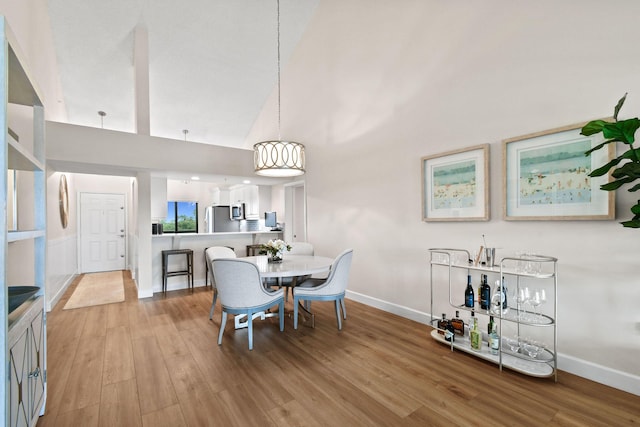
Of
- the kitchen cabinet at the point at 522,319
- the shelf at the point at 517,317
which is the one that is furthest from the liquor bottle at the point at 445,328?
the shelf at the point at 517,317

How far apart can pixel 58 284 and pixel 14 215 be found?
10.7ft

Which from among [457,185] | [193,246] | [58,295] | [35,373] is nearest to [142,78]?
[193,246]

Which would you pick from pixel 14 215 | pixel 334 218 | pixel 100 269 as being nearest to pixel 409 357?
pixel 334 218

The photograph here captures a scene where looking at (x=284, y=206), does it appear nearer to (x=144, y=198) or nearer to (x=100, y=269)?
(x=144, y=198)

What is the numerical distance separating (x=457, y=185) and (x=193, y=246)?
4505 mm

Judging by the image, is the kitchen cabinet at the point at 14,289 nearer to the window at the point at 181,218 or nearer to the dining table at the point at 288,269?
the dining table at the point at 288,269

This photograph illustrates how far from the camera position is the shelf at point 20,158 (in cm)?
128

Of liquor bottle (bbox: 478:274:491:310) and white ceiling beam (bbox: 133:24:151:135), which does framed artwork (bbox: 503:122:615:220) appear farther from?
white ceiling beam (bbox: 133:24:151:135)

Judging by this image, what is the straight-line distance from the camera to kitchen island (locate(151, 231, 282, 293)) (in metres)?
4.96

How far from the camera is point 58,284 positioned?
15.2ft

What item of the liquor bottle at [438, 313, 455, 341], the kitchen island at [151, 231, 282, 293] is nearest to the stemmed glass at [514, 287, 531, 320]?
the liquor bottle at [438, 313, 455, 341]

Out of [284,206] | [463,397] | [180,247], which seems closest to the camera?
[463,397]

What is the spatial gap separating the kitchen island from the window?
8.63 feet

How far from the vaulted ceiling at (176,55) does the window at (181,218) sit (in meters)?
2.14
